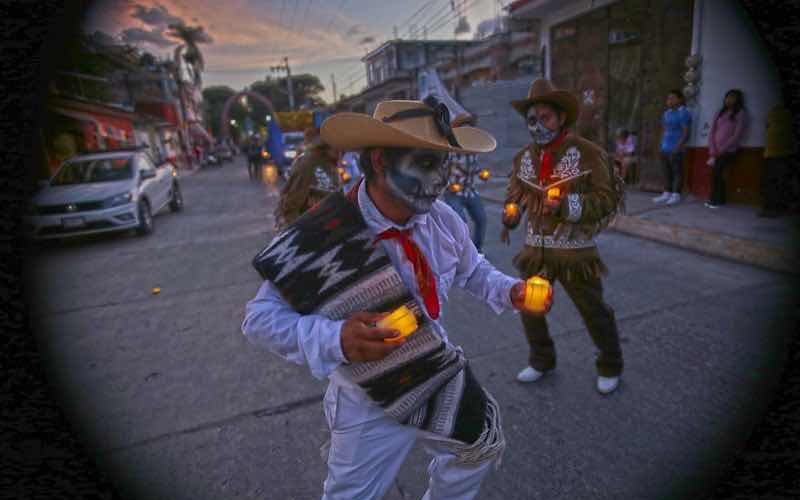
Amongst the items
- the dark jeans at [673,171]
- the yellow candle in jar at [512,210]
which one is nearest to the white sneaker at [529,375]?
the yellow candle in jar at [512,210]

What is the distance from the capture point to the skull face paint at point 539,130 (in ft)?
9.11

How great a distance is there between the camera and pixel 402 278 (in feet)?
4.86

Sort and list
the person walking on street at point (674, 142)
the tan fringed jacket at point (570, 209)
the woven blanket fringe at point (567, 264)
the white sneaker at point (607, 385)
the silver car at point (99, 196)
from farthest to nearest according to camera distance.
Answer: the silver car at point (99, 196) → the person walking on street at point (674, 142) → the white sneaker at point (607, 385) → the woven blanket fringe at point (567, 264) → the tan fringed jacket at point (570, 209)

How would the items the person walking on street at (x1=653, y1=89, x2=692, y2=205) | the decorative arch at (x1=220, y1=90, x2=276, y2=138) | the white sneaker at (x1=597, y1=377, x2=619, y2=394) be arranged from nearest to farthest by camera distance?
the white sneaker at (x1=597, y1=377, x2=619, y2=394) < the person walking on street at (x1=653, y1=89, x2=692, y2=205) < the decorative arch at (x1=220, y1=90, x2=276, y2=138)

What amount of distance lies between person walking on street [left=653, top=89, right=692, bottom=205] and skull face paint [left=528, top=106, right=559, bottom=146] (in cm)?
619

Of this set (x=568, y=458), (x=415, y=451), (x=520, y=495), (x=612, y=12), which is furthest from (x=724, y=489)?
(x=612, y=12)

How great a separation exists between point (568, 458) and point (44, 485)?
7.72 feet

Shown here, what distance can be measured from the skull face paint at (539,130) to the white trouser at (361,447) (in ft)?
6.72

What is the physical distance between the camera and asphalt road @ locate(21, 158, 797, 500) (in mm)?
2291

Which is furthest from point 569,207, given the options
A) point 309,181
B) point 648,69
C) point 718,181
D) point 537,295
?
point 648,69

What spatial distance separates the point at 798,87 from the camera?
1199mm

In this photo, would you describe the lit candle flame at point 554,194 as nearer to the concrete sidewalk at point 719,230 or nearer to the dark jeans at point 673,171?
the concrete sidewalk at point 719,230

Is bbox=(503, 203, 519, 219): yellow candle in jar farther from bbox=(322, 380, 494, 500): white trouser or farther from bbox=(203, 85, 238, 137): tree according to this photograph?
bbox=(203, 85, 238, 137): tree

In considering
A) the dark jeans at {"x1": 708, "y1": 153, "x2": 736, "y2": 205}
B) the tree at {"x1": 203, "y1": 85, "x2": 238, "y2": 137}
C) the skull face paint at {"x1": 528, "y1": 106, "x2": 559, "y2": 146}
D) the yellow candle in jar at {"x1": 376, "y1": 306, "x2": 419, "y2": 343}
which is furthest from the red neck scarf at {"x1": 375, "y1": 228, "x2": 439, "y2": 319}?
the tree at {"x1": 203, "y1": 85, "x2": 238, "y2": 137}
